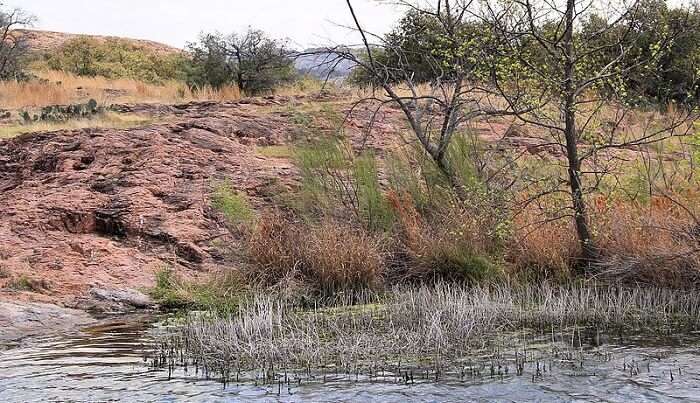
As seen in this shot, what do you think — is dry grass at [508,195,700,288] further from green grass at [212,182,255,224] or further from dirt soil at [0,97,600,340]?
green grass at [212,182,255,224]

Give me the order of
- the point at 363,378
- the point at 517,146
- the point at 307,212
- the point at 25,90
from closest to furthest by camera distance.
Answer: the point at 363,378, the point at 307,212, the point at 517,146, the point at 25,90

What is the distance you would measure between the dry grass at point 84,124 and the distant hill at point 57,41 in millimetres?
32204

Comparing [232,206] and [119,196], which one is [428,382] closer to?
[232,206]

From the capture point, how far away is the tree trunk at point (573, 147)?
869cm

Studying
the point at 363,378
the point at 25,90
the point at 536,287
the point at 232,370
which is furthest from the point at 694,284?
the point at 25,90

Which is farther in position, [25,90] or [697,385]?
[25,90]

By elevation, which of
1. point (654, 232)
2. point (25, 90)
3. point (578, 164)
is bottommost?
point (654, 232)

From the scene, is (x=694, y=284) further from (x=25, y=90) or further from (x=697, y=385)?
(x=25, y=90)

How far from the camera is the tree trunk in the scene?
28.5 ft

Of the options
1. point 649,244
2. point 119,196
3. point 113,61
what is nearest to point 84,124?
point 119,196

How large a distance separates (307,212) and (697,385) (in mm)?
6820

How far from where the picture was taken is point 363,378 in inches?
231

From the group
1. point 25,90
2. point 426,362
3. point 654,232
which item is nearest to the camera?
point 426,362

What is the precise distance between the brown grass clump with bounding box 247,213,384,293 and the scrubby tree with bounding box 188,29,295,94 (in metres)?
15.7
